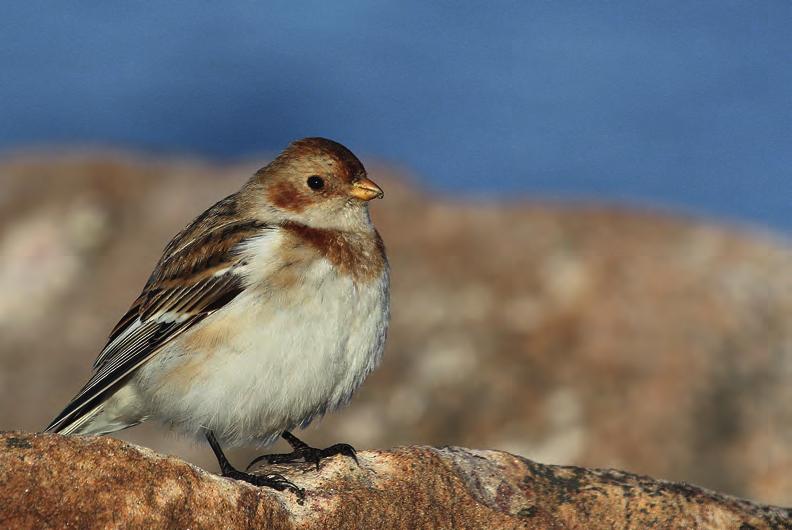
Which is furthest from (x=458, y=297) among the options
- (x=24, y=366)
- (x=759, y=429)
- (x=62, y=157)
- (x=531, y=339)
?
(x=62, y=157)

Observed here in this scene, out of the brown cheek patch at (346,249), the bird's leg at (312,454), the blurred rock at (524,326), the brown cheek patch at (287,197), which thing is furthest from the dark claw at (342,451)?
the blurred rock at (524,326)

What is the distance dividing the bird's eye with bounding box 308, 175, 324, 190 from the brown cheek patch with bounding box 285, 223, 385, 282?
446 mm

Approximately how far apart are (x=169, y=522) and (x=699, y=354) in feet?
31.5

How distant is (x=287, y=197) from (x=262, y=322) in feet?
4.72

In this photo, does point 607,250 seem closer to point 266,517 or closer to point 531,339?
point 531,339

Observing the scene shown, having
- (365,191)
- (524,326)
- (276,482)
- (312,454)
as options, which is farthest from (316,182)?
(524,326)

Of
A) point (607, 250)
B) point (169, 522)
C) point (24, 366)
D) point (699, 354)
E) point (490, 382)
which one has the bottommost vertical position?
point (169, 522)

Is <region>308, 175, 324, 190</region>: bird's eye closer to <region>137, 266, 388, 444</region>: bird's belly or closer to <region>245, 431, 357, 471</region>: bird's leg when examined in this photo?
<region>137, 266, 388, 444</region>: bird's belly

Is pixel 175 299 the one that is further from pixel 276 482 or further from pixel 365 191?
pixel 276 482

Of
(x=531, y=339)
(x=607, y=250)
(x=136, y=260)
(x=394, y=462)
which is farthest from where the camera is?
(x=136, y=260)

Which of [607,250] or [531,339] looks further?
[607,250]

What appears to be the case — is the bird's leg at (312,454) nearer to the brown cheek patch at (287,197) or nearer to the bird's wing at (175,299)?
the bird's wing at (175,299)

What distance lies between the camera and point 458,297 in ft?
50.4

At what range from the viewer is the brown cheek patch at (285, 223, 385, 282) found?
26.3ft
